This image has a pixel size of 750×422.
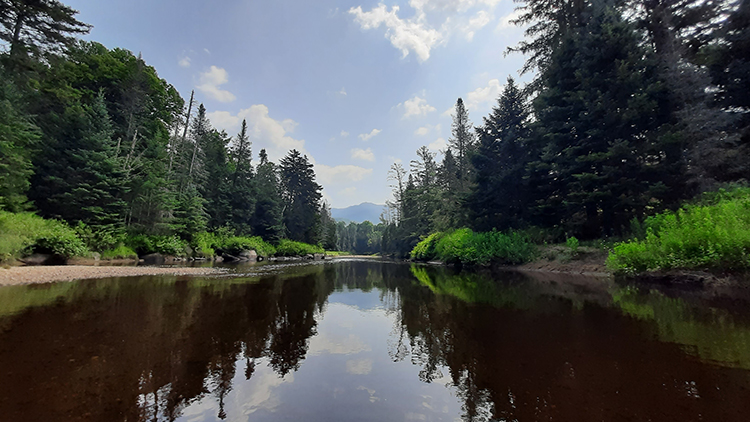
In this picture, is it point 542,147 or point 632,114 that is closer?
point 632,114

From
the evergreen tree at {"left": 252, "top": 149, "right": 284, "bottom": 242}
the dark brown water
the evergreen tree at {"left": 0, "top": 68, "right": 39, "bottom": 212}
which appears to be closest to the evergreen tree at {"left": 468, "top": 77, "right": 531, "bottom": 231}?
the dark brown water

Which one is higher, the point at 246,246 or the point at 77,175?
the point at 77,175

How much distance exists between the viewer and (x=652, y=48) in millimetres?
12133

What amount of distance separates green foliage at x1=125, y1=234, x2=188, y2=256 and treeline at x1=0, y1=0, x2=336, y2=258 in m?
1.00

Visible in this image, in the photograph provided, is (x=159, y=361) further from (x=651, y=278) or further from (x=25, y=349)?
(x=651, y=278)

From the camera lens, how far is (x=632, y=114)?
11.0m

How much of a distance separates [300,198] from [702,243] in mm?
43189

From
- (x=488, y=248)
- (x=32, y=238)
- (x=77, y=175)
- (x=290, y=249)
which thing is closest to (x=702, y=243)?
(x=488, y=248)

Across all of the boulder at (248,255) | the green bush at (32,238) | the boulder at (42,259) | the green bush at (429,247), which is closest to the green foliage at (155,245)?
the green bush at (32,238)

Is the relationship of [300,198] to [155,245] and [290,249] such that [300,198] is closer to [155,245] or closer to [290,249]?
[290,249]

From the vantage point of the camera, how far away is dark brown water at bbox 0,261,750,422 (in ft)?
6.96

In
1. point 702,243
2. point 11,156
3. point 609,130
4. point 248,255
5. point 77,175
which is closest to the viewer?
point 702,243

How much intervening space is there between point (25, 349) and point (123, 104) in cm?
2593

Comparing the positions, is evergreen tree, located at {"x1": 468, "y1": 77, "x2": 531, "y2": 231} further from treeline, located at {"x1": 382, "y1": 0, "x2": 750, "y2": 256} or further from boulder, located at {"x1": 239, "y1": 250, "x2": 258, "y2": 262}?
boulder, located at {"x1": 239, "y1": 250, "x2": 258, "y2": 262}
